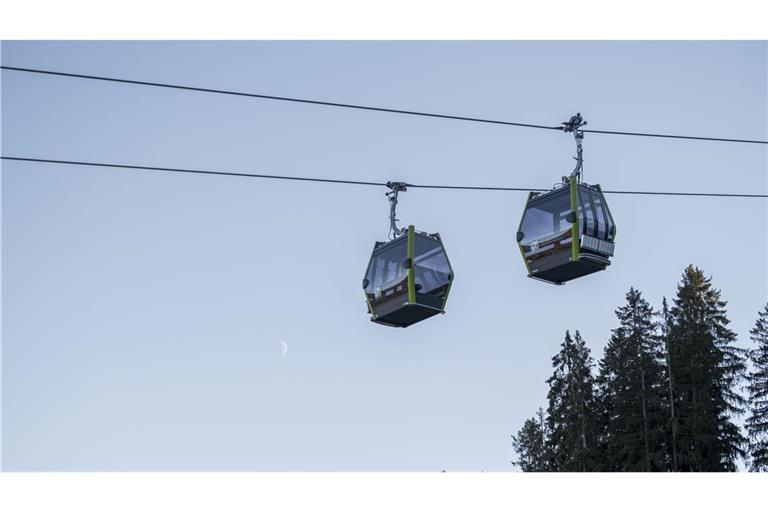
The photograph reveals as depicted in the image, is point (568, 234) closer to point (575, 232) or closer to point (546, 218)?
point (575, 232)

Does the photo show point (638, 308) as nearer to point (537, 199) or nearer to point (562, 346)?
point (562, 346)

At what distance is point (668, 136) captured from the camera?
81.0 feet

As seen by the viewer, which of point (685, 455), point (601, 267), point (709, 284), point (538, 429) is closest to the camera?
point (601, 267)

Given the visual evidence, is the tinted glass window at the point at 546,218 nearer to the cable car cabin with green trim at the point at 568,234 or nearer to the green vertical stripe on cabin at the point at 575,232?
the cable car cabin with green trim at the point at 568,234

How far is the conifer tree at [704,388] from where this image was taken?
65.4 meters

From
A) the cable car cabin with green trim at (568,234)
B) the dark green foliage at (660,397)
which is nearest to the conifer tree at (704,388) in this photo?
the dark green foliage at (660,397)

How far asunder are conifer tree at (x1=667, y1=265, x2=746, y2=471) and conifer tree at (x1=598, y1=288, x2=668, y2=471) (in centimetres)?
112

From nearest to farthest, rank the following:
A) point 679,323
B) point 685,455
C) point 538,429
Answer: point 685,455, point 679,323, point 538,429

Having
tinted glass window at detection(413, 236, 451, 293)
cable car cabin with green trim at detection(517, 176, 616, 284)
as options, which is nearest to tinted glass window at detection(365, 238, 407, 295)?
tinted glass window at detection(413, 236, 451, 293)

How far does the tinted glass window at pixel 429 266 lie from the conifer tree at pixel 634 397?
44.7 m

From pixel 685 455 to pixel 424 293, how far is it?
4570cm

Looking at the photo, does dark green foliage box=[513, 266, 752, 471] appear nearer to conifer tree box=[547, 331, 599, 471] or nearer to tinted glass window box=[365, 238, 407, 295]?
conifer tree box=[547, 331, 599, 471]

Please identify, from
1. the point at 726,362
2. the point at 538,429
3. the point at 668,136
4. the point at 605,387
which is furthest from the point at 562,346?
the point at 668,136

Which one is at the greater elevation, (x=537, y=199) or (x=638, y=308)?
(x=638, y=308)
